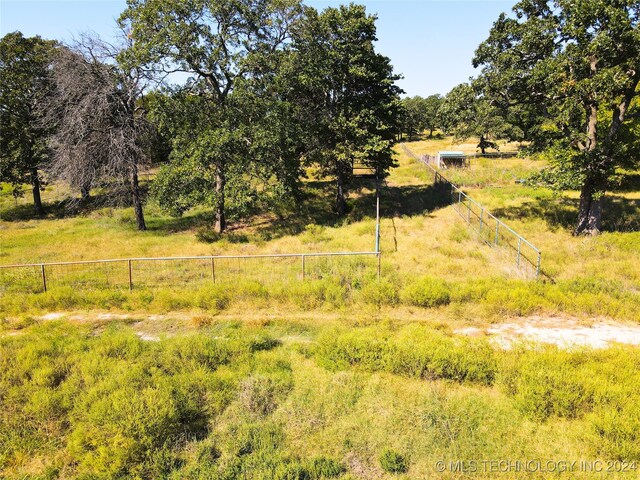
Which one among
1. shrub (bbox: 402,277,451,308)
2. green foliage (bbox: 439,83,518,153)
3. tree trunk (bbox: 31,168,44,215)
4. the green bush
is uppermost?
green foliage (bbox: 439,83,518,153)

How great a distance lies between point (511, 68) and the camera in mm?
19406

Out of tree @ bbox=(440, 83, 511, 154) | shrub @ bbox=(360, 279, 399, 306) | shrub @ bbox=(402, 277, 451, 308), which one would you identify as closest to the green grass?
shrub @ bbox=(402, 277, 451, 308)

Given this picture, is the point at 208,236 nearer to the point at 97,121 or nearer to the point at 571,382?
the point at 97,121

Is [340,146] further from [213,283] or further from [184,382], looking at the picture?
[184,382]

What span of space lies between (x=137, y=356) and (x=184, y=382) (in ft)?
6.72

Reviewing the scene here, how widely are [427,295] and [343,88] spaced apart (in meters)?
18.6

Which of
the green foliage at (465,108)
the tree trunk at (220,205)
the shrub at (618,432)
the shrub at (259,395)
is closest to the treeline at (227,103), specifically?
the tree trunk at (220,205)

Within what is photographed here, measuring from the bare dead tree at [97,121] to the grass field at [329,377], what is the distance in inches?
477

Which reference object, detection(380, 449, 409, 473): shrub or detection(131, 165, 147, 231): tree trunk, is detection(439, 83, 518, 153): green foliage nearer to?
detection(380, 449, 409, 473): shrub

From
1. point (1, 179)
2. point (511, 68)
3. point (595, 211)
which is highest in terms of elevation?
point (511, 68)

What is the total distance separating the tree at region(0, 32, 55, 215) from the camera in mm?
28750

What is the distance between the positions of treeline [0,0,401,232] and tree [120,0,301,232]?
2.7 inches

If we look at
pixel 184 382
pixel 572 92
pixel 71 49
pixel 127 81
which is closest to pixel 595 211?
pixel 572 92

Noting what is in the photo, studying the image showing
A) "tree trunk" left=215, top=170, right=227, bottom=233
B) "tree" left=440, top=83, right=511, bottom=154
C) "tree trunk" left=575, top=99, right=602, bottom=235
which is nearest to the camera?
"tree trunk" left=575, top=99, right=602, bottom=235
